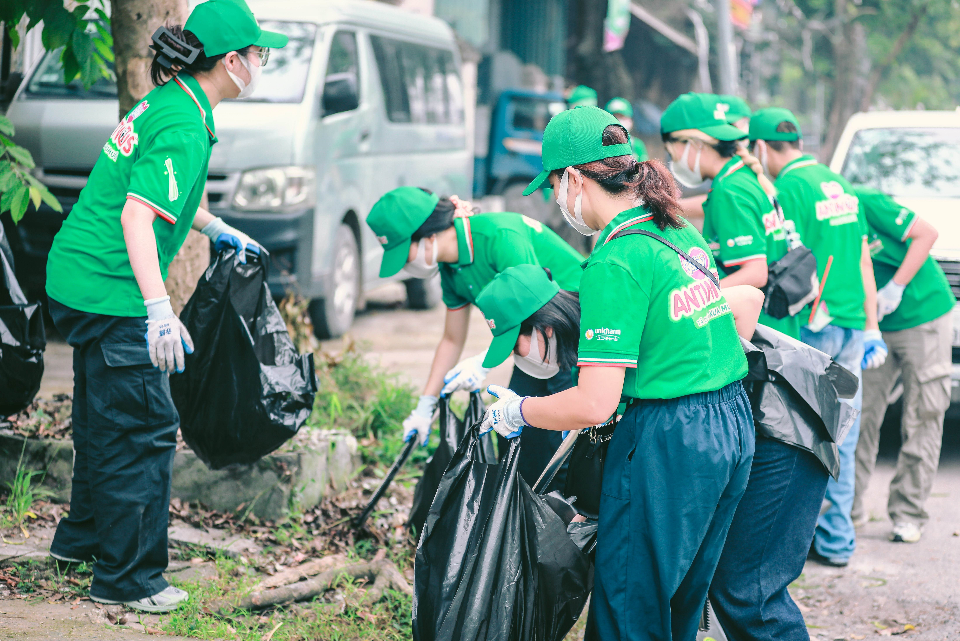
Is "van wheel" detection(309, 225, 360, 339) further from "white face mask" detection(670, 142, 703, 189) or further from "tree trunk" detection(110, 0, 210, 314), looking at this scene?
"white face mask" detection(670, 142, 703, 189)

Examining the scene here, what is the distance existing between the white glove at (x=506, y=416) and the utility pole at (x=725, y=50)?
9.60 m

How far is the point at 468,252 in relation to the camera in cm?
354

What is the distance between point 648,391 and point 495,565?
59cm

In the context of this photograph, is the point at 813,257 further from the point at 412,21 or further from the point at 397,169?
the point at 412,21

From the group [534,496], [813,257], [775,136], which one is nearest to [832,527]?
[813,257]

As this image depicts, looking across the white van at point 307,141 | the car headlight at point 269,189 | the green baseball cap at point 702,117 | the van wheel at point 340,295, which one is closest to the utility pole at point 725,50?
the white van at point 307,141

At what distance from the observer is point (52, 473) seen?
4000 mm

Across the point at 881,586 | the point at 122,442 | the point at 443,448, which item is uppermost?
the point at 122,442

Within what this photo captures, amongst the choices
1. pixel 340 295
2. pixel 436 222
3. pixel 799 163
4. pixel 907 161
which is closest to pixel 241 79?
pixel 436 222

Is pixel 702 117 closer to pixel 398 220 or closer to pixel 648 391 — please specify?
pixel 398 220

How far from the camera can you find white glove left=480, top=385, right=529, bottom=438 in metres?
2.50

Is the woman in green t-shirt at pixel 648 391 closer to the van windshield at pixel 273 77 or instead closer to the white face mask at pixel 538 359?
the white face mask at pixel 538 359

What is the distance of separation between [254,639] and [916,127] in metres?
5.42

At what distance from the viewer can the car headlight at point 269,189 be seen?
6539 mm
